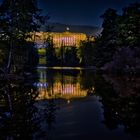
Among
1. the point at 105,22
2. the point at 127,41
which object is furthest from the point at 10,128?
the point at 105,22

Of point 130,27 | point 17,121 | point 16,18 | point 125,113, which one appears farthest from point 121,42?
point 17,121

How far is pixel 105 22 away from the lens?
82500 millimetres

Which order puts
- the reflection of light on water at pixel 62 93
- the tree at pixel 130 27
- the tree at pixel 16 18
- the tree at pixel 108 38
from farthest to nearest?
the tree at pixel 108 38, the tree at pixel 130 27, the tree at pixel 16 18, the reflection of light on water at pixel 62 93

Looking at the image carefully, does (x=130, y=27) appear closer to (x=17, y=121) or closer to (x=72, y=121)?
(x=72, y=121)

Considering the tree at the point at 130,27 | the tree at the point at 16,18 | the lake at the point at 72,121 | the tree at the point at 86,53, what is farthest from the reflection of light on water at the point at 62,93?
the tree at the point at 86,53

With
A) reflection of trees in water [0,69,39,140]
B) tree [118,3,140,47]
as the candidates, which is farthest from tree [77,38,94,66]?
reflection of trees in water [0,69,39,140]

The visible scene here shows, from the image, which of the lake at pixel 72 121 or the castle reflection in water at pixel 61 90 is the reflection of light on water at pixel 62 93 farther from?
the lake at pixel 72 121

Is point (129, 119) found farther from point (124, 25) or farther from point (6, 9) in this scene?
point (124, 25)

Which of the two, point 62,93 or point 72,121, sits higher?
point 72,121

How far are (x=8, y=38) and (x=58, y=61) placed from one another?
11310 centimetres

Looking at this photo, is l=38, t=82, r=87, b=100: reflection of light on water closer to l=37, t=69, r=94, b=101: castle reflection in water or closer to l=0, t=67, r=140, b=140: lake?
l=37, t=69, r=94, b=101: castle reflection in water

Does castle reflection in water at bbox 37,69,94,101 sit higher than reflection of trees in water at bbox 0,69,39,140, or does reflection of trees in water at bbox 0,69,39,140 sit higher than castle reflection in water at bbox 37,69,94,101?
reflection of trees in water at bbox 0,69,39,140

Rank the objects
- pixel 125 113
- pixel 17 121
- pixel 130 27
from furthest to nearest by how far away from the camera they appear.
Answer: pixel 130 27 → pixel 125 113 → pixel 17 121

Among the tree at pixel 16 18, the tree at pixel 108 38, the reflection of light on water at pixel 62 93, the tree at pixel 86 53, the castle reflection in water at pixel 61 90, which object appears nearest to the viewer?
the reflection of light on water at pixel 62 93
